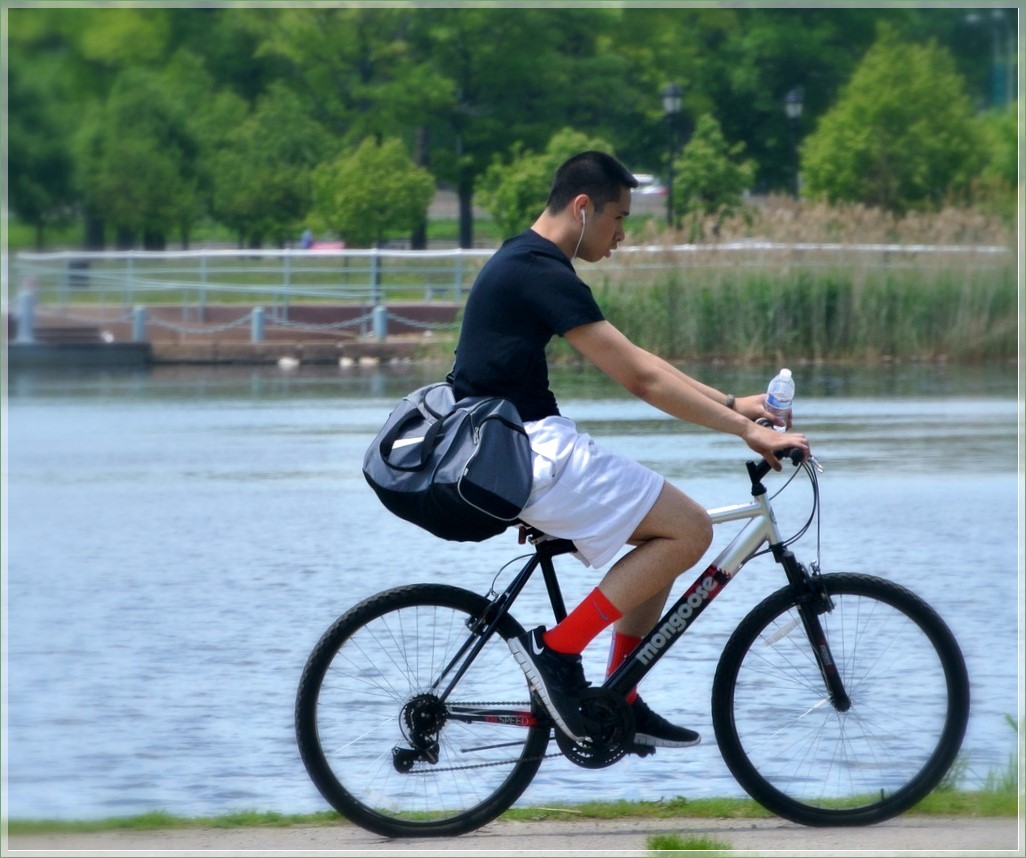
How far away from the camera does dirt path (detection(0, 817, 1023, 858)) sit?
4262 mm

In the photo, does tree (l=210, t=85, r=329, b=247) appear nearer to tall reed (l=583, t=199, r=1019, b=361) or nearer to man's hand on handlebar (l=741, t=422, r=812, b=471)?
tall reed (l=583, t=199, r=1019, b=361)

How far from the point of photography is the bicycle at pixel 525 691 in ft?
14.7

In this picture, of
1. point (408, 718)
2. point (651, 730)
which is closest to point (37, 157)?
point (408, 718)

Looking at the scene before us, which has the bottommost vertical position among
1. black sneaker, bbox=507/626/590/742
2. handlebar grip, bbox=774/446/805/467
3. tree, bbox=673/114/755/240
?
black sneaker, bbox=507/626/590/742

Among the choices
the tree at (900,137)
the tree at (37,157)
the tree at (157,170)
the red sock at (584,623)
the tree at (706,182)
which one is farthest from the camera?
the tree at (900,137)

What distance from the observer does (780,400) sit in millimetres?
4438

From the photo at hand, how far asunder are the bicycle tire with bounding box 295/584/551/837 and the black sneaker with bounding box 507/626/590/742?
0.25ft

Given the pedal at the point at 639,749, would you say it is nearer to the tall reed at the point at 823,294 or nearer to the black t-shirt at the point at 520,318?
the black t-shirt at the point at 520,318

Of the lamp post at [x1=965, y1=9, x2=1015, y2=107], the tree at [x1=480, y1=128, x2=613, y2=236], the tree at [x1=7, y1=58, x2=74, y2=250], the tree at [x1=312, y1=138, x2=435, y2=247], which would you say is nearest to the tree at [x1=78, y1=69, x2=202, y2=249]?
the tree at [x1=312, y1=138, x2=435, y2=247]

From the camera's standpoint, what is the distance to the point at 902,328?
2356 cm

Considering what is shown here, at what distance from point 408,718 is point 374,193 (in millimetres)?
39227

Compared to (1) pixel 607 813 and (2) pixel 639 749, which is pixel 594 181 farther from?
(1) pixel 607 813

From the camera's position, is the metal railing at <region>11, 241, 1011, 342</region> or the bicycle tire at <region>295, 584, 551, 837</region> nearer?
the bicycle tire at <region>295, 584, 551, 837</region>

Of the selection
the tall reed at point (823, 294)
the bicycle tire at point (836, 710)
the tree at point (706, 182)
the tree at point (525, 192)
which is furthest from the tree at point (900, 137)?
the bicycle tire at point (836, 710)
